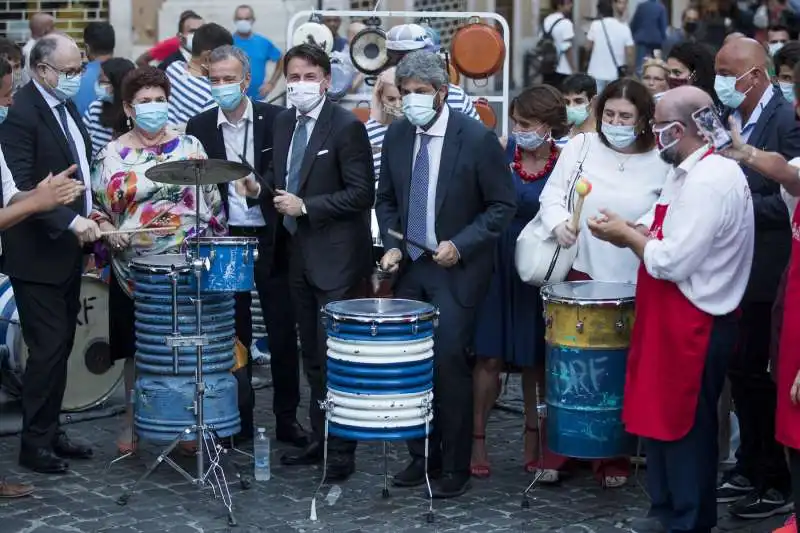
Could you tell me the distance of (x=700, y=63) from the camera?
832 cm

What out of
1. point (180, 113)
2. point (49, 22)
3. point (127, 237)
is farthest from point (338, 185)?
point (49, 22)

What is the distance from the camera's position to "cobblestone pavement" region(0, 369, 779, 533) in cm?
686

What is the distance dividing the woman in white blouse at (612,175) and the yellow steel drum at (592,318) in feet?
1.12

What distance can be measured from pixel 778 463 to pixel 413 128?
7.69 ft

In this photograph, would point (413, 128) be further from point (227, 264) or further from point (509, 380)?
point (509, 380)

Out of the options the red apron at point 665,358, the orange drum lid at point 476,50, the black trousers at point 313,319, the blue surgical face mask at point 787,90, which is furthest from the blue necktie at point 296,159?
the orange drum lid at point 476,50

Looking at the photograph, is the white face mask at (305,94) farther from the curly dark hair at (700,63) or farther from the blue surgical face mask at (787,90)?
the blue surgical face mask at (787,90)

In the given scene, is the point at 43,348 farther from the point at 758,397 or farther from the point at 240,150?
the point at 758,397

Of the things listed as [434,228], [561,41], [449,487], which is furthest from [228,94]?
[561,41]

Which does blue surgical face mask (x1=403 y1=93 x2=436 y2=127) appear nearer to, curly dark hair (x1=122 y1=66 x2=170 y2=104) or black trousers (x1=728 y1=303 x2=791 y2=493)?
curly dark hair (x1=122 y1=66 x2=170 y2=104)

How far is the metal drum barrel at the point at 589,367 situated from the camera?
21.8 feet

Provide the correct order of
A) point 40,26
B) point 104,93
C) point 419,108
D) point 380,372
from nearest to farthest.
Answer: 1. point 380,372
2. point 419,108
3. point 104,93
4. point 40,26

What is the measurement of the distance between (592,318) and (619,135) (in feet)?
3.05

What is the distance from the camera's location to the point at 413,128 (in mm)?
7402
